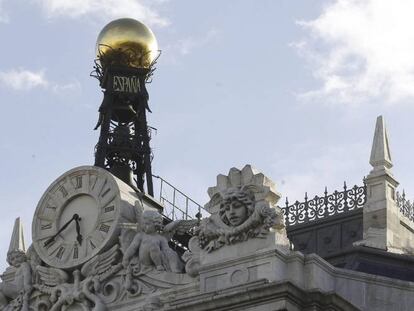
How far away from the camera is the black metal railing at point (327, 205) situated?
212 feet

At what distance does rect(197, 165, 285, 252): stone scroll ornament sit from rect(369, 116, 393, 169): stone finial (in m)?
9.96

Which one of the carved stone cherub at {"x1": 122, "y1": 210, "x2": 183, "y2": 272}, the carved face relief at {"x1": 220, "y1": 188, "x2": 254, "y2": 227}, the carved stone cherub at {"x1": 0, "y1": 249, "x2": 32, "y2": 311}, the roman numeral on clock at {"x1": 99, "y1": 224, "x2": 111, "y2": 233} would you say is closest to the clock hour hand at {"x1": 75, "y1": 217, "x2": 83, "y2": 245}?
the roman numeral on clock at {"x1": 99, "y1": 224, "x2": 111, "y2": 233}

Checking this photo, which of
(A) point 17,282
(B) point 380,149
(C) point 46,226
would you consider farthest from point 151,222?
(B) point 380,149

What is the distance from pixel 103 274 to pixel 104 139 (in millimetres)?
14929

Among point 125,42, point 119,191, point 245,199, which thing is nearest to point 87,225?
point 119,191

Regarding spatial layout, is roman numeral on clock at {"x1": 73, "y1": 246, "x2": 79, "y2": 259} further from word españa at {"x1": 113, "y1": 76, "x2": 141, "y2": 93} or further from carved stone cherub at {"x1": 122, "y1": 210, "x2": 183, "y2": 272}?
word españa at {"x1": 113, "y1": 76, "x2": 141, "y2": 93}

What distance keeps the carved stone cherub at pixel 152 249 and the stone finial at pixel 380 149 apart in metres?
9.80

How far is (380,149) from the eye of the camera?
63.6 meters

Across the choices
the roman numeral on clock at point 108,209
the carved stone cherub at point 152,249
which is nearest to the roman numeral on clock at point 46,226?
the roman numeral on clock at point 108,209

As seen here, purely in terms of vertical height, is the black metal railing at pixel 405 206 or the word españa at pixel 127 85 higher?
the word españa at pixel 127 85

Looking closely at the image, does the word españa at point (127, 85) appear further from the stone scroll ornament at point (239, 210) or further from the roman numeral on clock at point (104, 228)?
the stone scroll ornament at point (239, 210)

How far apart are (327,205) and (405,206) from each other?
8.74ft

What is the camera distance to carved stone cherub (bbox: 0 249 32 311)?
5819 centimetres

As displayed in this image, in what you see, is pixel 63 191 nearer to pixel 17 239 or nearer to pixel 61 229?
pixel 61 229
